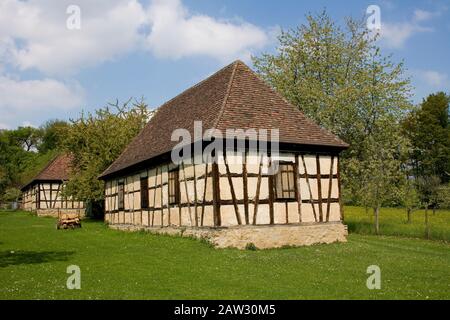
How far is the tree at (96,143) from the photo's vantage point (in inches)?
1275

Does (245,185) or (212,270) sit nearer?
(212,270)

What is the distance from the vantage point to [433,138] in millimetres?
55812

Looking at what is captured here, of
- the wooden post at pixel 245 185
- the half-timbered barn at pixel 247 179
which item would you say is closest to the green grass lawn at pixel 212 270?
the half-timbered barn at pixel 247 179

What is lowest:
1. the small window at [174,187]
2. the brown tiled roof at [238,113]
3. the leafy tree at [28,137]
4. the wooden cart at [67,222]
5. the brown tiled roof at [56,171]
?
the wooden cart at [67,222]

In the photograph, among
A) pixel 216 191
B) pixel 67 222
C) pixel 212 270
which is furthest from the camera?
pixel 67 222

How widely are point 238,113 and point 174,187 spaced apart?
439cm


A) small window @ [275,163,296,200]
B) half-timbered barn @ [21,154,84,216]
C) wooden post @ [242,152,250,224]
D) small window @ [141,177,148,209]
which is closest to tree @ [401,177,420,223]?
small window @ [275,163,296,200]

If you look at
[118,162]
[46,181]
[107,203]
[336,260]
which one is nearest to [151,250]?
[336,260]

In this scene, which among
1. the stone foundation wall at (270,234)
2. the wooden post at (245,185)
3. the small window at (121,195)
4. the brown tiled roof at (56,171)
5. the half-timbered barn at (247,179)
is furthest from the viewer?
the brown tiled roof at (56,171)

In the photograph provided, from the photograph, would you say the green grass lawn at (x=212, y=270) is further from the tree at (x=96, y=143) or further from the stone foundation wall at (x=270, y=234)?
the tree at (x=96, y=143)

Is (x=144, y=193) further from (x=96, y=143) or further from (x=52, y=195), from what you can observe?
(x=52, y=195)

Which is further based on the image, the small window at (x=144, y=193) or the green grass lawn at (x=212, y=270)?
the small window at (x=144, y=193)

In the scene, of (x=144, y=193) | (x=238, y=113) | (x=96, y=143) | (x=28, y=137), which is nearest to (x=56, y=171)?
(x=96, y=143)

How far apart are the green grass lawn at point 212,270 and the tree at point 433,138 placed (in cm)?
4013
